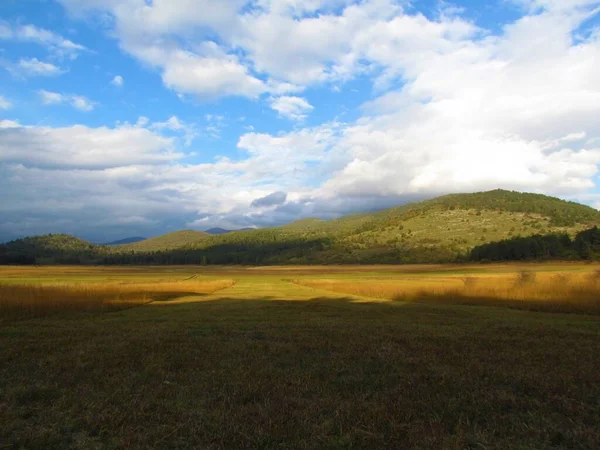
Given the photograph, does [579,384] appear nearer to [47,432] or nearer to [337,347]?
[337,347]

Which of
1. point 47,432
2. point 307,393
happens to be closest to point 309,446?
point 307,393

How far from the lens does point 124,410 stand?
7.00m

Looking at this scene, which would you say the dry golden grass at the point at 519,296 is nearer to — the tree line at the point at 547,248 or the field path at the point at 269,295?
the field path at the point at 269,295

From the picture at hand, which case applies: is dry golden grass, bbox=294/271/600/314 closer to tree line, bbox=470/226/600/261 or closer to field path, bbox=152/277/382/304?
field path, bbox=152/277/382/304

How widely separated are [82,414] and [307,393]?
13.7 ft

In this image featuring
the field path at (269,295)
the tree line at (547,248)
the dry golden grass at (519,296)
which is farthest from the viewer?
the tree line at (547,248)

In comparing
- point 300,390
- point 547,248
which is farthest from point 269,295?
point 547,248

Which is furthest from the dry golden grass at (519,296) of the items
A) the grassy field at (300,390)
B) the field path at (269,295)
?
the grassy field at (300,390)

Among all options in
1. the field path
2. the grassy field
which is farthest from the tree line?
the grassy field

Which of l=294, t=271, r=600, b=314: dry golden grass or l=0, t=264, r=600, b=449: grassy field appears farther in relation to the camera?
l=294, t=271, r=600, b=314: dry golden grass

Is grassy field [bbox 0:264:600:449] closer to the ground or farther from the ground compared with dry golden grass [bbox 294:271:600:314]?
farther from the ground

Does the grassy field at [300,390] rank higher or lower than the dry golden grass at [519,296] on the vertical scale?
higher

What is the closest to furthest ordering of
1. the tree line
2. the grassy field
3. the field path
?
1. the grassy field
2. the field path
3. the tree line

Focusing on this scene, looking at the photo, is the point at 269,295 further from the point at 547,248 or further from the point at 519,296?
the point at 547,248
